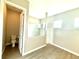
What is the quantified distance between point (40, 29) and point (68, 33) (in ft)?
5.16

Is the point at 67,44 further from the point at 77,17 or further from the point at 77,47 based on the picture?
the point at 77,17

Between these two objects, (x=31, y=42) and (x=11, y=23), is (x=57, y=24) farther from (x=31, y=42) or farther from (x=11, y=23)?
(x=11, y=23)

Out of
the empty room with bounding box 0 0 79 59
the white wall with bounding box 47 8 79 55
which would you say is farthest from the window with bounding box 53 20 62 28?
the white wall with bounding box 47 8 79 55

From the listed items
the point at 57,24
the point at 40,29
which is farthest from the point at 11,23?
the point at 57,24

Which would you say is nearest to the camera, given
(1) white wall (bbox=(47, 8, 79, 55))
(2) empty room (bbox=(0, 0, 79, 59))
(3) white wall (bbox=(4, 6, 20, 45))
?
(2) empty room (bbox=(0, 0, 79, 59))

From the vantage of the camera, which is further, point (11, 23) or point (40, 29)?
point (11, 23)

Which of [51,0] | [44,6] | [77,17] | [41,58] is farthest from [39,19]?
[41,58]

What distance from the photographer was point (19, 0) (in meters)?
3.33

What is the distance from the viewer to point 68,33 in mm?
4754

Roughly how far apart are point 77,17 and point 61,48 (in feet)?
6.28

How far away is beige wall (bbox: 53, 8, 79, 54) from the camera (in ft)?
14.3

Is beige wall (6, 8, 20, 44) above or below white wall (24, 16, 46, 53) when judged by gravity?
above

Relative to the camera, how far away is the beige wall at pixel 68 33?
4344 mm

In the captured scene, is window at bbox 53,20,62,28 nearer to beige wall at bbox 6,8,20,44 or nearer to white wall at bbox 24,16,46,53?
white wall at bbox 24,16,46,53
